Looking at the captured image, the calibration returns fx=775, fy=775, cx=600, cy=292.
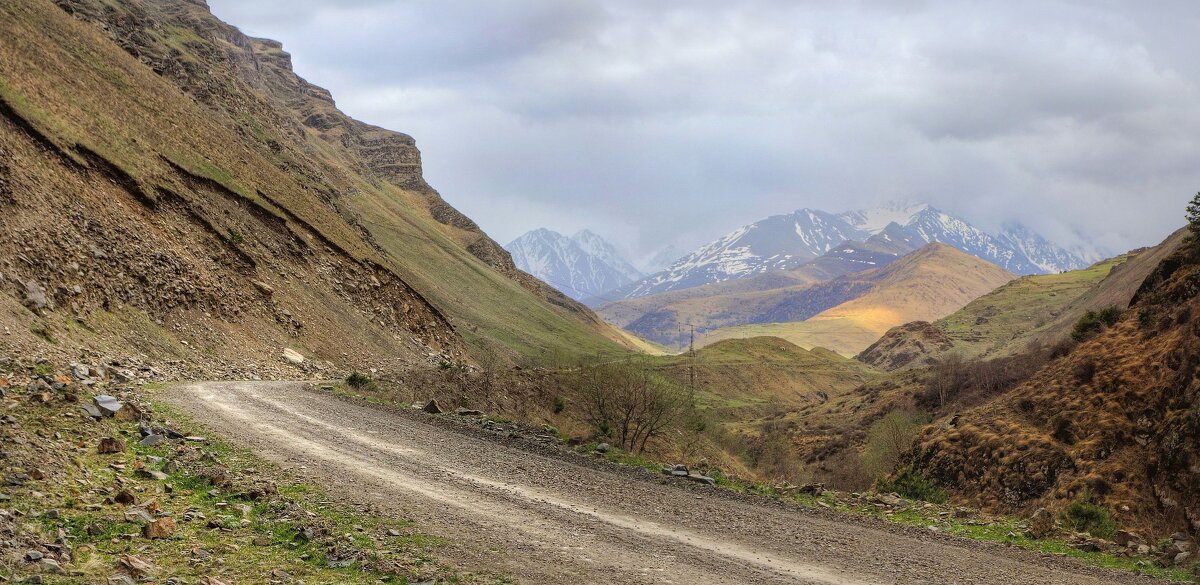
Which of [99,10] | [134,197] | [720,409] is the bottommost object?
[720,409]

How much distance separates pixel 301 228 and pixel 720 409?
211 feet

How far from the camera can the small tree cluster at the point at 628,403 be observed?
32.1m

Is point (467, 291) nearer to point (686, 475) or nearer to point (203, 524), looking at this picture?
point (686, 475)

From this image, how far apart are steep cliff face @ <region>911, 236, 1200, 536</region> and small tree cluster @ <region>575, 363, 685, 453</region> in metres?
10.2

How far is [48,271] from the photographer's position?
103ft

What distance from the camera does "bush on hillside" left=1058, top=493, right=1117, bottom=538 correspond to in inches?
665

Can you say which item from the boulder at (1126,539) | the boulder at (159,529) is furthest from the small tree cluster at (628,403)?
the boulder at (159,529)

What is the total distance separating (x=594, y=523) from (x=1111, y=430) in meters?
15.9

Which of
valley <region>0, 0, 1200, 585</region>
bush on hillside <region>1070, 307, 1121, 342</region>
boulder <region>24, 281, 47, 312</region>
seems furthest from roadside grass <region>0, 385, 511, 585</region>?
bush on hillside <region>1070, 307, 1121, 342</region>

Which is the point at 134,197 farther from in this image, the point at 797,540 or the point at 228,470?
the point at 797,540

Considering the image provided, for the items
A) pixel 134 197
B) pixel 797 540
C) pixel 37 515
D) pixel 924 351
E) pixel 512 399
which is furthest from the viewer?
pixel 924 351

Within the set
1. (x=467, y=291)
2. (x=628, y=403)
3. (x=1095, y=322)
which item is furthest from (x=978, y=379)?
(x=467, y=291)

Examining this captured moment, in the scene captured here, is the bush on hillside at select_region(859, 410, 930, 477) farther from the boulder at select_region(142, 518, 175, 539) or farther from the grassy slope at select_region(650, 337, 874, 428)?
the grassy slope at select_region(650, 337, 874, 428)

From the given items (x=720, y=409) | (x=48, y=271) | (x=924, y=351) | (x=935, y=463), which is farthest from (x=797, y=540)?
(x=924, y=351)
